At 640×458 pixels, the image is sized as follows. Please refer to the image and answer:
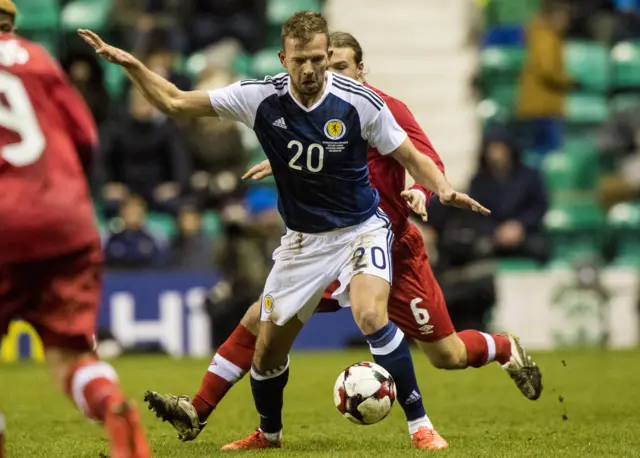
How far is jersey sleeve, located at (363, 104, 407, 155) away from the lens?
6.52 meters

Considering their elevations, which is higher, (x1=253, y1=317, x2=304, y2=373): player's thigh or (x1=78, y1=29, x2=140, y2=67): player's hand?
(x1=78, y1=29, x2=140, y2=67): player's hand

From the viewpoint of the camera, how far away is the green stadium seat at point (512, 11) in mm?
17938

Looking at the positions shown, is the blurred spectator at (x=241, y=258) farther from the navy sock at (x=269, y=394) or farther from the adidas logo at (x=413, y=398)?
the adidas logo at (x=413, y=398)

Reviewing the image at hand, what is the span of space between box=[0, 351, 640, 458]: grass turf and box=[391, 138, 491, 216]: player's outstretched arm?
4.05 feet

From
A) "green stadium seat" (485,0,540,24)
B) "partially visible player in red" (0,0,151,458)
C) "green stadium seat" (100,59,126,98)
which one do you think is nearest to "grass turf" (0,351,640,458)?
"partially visible player in red" (0,0,151,458)

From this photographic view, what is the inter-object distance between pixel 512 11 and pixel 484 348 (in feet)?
36.4

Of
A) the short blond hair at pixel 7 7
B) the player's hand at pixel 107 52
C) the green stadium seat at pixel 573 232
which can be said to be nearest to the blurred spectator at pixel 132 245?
the green stadium seat at pixel 573 232

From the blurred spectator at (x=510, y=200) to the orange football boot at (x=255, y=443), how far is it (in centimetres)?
779

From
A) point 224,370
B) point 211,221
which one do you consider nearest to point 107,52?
point 224,370

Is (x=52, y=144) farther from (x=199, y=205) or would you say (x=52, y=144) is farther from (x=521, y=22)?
(x=521, y=22)

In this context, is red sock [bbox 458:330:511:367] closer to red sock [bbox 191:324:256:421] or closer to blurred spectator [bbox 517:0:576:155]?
red sock [bbox 191:324:256:421]

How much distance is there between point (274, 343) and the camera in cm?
671

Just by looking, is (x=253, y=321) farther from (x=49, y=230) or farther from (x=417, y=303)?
(x=49, y=230)

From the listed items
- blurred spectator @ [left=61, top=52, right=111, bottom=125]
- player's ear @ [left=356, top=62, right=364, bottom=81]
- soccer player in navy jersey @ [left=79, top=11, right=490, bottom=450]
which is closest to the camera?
soccer player in navy jersey @ [left=79, top=11, right=490, bottom=450]
